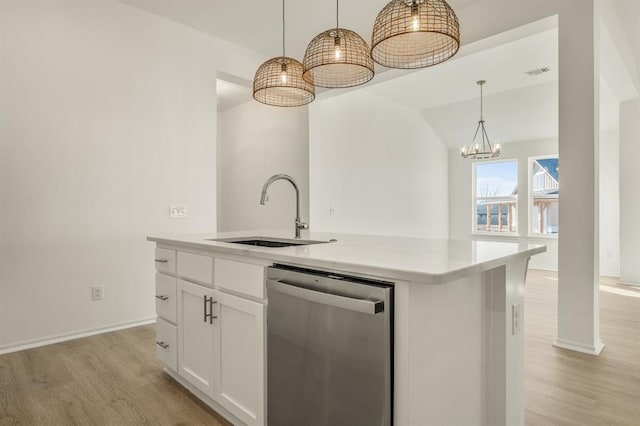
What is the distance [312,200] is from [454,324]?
11.7 feet

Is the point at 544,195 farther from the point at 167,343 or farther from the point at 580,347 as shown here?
the point at 167,343

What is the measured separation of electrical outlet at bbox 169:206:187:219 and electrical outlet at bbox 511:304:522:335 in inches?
118

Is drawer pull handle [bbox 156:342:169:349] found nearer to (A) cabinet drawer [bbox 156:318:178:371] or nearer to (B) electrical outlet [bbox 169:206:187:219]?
(A) cabinet drawer [bbox 156:318:178:371]

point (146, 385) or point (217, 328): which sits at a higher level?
point (217, 328)

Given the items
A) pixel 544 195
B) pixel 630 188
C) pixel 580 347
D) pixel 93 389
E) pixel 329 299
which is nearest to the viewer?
pixel 329 299

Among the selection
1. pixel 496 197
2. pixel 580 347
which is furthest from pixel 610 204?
pixel 580 347

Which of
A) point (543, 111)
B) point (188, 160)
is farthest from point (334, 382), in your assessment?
point (543, 111)

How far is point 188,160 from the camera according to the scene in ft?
12.0

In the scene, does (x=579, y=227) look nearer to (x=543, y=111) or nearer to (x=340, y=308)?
(x=340, y=308)

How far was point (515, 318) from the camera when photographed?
1525 mm

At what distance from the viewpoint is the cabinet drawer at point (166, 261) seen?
2.11 metres

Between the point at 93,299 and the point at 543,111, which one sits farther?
the point at 543,111

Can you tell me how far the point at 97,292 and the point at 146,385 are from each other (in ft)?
4.27

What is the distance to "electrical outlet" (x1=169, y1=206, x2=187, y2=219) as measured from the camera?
3520 millimetres
